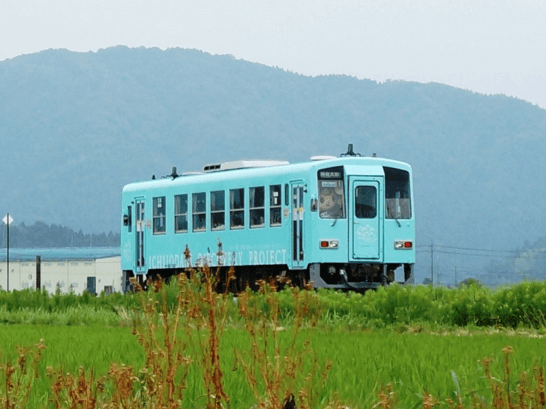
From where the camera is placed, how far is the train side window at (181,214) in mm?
25062

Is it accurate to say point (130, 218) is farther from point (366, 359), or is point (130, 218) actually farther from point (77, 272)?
point (77, 272)

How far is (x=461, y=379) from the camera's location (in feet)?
22.0

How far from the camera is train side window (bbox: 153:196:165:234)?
26.1 metres

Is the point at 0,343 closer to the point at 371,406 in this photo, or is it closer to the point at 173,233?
the point at 371,406

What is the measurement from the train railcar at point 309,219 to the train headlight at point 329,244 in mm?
19

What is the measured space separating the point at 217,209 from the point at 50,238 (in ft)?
471

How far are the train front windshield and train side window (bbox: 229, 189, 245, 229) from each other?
2.88 m

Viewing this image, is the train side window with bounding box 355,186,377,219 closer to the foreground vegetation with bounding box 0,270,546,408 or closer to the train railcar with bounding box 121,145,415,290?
the train railcar with bounding box 121,145,415,290

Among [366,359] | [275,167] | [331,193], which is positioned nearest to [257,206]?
[275,167]

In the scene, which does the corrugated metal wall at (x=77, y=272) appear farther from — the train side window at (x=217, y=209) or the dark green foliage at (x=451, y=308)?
the dark green foliage at (x=451, y=308)

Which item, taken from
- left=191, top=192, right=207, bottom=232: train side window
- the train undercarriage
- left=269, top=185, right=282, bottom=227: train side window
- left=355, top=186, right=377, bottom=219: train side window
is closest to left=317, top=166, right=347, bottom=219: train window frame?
left=355, top=186, right=377, bottom=219: train side window

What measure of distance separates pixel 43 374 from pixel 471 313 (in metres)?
7.64

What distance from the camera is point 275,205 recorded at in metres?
22.4

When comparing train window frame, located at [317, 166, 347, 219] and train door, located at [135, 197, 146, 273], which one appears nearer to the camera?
train window frame, located at [317, 166, 347, 219]
